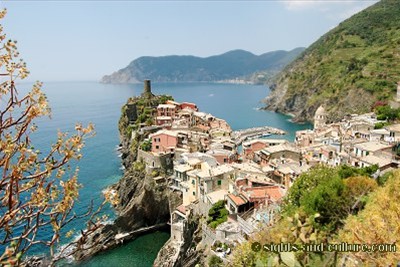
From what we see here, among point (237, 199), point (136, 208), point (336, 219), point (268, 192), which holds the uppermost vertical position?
point (336, 219)

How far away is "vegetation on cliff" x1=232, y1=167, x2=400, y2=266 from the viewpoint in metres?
5.33

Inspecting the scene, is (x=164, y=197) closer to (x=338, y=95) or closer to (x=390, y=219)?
(x=390, y=219)

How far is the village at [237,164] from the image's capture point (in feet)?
79.8

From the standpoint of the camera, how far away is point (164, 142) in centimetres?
4209

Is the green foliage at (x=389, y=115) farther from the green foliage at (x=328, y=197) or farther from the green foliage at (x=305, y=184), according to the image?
the green foliage at (x=328, y=197)

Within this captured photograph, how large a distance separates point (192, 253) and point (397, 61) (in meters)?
76.7

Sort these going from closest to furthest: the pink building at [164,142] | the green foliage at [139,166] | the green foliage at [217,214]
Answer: the green foliage at [217,214] → the green foliage at [139,166] → the pink building at [164,142]

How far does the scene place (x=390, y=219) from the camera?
10.8m

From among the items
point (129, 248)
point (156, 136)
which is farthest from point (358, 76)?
point (129, 248)

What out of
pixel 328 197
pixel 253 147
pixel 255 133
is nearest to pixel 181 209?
pixel 253 147

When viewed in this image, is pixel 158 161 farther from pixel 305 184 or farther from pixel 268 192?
pixel 305 184

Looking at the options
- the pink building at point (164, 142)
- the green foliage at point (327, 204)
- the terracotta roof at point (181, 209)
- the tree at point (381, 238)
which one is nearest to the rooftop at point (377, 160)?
the green foliage at point (327, 204)

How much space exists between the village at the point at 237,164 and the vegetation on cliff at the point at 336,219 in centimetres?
306

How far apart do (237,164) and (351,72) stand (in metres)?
69.1
